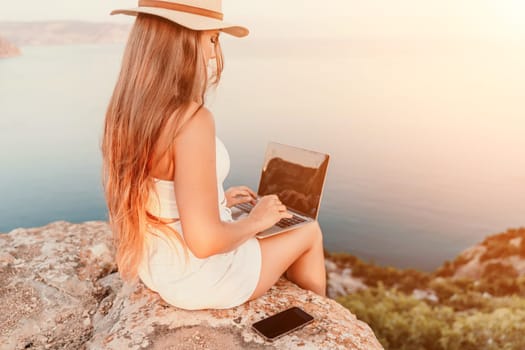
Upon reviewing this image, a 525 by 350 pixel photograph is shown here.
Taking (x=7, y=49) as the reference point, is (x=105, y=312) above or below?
below

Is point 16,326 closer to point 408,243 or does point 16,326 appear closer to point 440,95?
point 408,243

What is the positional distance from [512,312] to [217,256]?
4.05 meters

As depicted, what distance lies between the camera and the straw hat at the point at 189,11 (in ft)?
4.75

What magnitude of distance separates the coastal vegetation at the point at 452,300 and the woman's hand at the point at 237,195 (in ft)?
7.95

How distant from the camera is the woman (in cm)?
145

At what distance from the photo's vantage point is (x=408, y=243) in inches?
245

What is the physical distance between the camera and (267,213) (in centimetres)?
181

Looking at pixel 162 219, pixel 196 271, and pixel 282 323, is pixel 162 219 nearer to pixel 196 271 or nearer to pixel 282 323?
pixel 196 271

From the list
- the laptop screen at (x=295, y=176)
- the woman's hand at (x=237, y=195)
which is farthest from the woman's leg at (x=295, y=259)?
the woman's hand at (x=237, y=195)

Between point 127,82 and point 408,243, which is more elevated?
point 127,82

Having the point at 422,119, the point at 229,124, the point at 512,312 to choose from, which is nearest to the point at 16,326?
the point at 229,124

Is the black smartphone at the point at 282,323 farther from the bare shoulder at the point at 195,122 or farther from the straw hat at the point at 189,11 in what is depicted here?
the straw hat at the point at 189,11

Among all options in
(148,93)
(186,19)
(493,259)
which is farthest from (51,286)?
(493,259)

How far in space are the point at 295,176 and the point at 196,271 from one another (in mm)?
679
